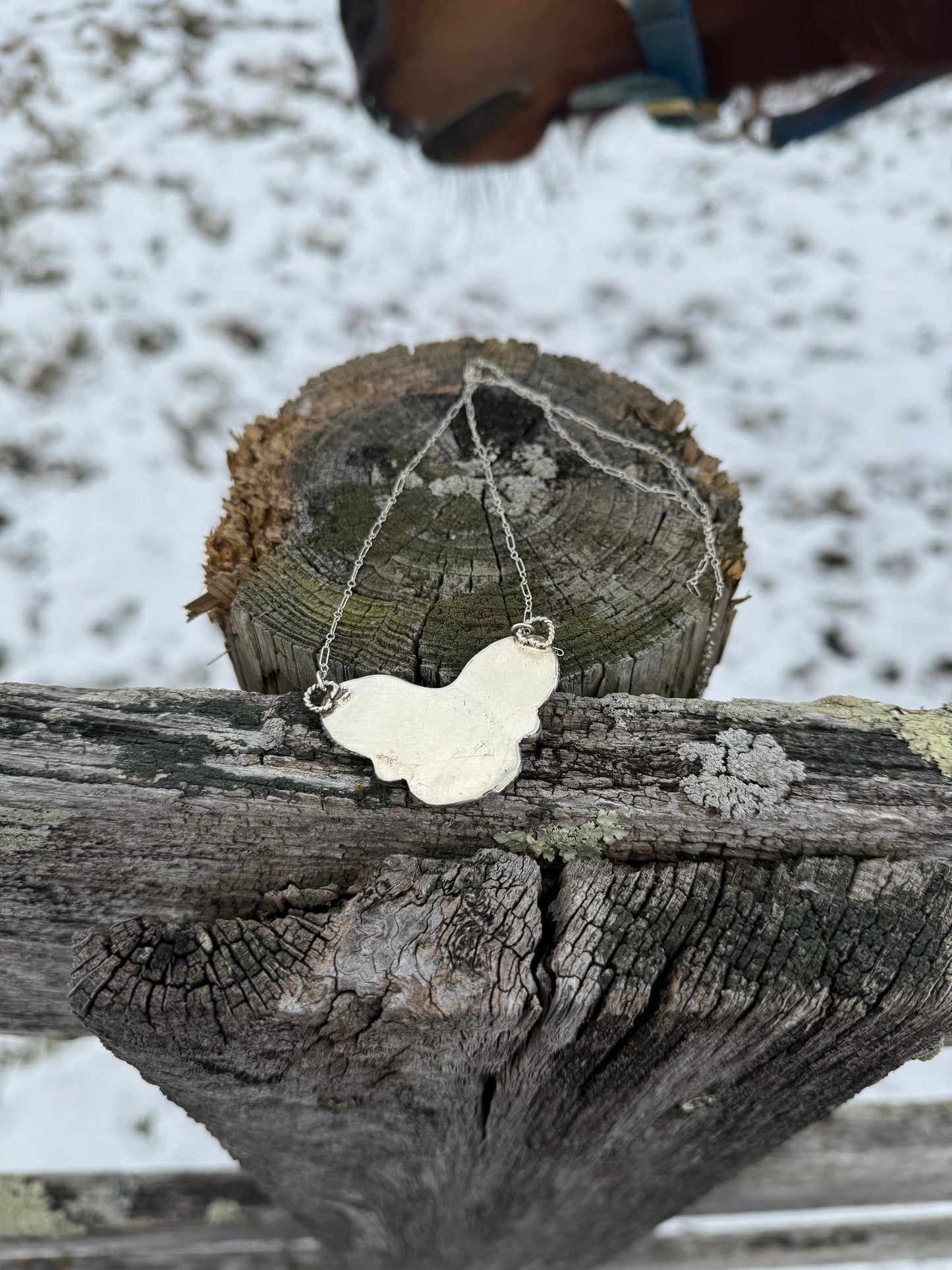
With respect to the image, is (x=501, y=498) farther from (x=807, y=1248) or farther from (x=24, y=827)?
(x=807, y=1248)

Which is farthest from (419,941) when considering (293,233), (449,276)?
(293,233)

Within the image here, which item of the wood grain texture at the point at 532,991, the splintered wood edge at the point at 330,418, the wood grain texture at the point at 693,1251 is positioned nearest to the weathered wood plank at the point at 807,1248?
the wood grain texture at the point at 693,1251

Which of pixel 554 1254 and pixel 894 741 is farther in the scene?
pixel 554 1254

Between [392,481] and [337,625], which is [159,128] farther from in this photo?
[337,625]

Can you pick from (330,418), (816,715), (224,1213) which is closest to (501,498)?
(330,418)

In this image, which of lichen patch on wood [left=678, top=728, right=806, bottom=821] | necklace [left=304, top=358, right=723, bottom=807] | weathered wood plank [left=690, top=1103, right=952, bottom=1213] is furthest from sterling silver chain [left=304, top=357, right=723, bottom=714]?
weathered wood plank [left=690, top=1103, right=952, bottom=1213]

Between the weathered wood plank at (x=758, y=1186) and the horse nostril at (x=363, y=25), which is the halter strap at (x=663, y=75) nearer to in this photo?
the horse nostril at (x=363, y=25)

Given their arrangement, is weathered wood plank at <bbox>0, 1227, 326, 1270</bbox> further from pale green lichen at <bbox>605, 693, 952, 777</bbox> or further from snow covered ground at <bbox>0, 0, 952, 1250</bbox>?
pale green lichen at <bbox>605, 693, 952, 777</bbox>
